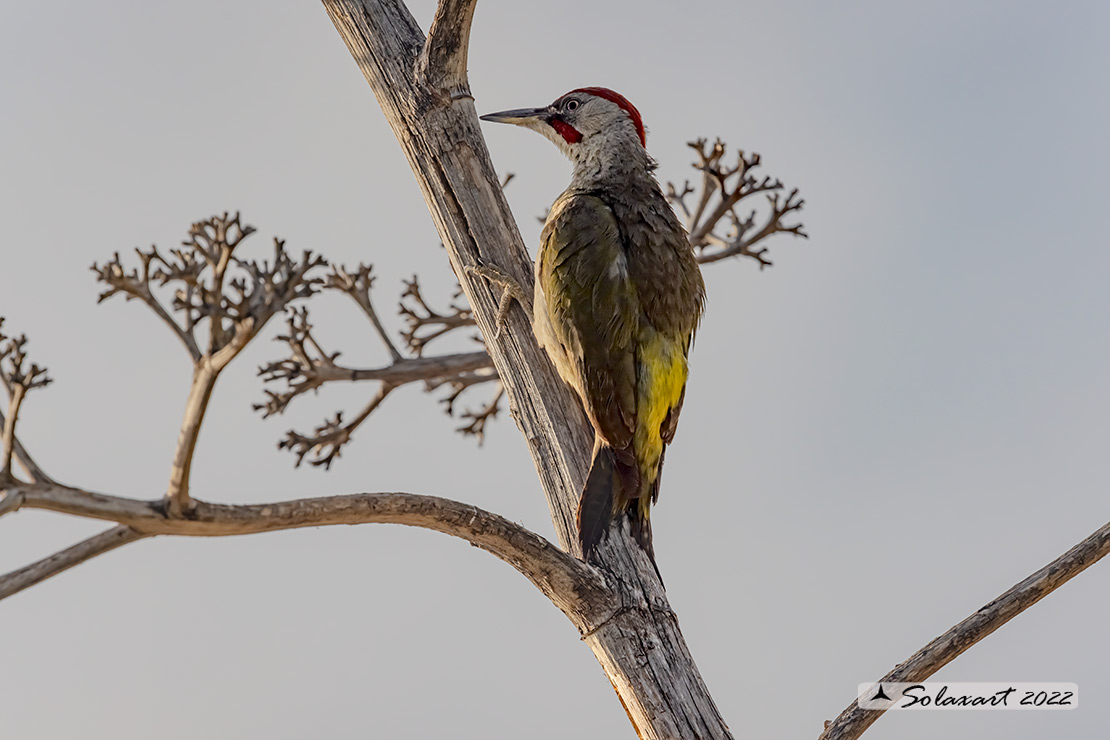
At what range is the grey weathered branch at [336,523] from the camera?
232cm

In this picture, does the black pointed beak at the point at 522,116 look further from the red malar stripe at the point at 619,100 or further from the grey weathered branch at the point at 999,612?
the grey weathered branch at the point at 999,612

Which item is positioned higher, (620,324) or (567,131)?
(567,131)

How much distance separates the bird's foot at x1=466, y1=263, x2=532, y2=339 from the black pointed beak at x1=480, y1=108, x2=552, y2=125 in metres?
1.00

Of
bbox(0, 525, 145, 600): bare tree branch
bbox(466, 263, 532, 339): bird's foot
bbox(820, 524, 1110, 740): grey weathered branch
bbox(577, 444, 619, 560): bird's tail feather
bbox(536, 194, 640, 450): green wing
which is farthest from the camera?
bbox(466, 263, 532, 339): bird's foot

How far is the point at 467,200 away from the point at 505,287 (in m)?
0.34

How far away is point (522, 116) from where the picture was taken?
4.55 meters

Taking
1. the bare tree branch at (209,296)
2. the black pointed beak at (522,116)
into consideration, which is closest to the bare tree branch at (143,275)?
the bare tree branch at (209,296)

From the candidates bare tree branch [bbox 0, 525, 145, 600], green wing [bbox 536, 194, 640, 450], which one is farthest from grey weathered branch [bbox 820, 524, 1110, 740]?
bare tree branch [bbox 0, 525, 145, 600]

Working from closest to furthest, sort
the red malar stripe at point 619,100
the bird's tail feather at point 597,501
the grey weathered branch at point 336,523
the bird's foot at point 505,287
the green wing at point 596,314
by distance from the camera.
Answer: the grey weathered branch at point 336,523 < the bird's tail feather at point 597,501 < the green wing at point 596,314 < the bird's foot at point 505,287 < the red malar stripe at point 619,100

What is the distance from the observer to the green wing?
11.7 feet

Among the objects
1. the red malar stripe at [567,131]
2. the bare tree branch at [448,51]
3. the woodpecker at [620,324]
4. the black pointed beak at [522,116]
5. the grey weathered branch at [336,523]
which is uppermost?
the black pointed beak at [522,116]

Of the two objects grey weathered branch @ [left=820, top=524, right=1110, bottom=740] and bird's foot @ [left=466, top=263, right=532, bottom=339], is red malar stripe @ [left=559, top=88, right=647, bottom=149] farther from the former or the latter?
grey weathered branch @ [left=820, top=524, right=1110, bottom=740]

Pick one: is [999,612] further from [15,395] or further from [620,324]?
[15,395]

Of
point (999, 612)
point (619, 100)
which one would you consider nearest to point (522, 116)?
point (619, 100)
